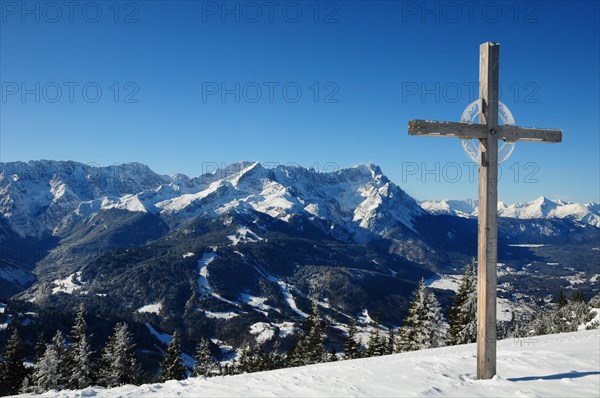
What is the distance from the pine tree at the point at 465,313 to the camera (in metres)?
39.8

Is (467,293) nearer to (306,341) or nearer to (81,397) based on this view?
(306,341)

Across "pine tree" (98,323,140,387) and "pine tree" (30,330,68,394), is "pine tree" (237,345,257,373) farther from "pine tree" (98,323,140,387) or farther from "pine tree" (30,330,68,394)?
"pine tree" (30,330,68,394)

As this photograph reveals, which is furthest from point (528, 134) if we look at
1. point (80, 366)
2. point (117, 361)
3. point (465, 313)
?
point (117, 361)

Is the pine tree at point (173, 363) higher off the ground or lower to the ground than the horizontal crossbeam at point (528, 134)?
lower

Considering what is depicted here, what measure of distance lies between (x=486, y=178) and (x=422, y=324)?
122 ft

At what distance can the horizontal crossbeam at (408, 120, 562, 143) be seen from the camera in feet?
29.5

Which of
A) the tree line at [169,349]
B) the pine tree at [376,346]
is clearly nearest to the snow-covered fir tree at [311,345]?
the tree line at [169,349]

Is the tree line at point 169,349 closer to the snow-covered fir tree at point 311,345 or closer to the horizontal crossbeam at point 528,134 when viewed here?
the snow-covered fir tree at point 311,345

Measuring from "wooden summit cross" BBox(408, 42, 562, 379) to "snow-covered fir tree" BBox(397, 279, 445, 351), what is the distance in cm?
3449

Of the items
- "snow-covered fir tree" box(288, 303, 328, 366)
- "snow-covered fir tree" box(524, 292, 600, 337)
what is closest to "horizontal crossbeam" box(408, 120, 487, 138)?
"snow-covered fir tree" box(524, 292, 600, 337)

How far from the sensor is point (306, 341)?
5066cm

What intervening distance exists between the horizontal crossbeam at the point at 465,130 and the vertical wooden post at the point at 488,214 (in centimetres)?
23

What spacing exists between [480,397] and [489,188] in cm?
421

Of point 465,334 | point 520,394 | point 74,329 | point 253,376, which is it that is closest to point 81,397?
point 253,376
